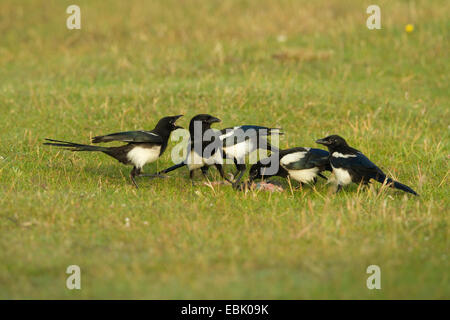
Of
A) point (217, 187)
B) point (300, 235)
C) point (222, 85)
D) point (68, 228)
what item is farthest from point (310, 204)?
point (222, 85)

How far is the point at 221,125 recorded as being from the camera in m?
11.9

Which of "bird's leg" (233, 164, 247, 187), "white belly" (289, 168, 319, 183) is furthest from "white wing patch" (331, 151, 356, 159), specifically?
"bird's leg" (233, 164, 247, 187)

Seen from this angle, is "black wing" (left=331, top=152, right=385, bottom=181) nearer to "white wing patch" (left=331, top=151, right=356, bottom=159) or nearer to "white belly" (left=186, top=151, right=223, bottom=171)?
"white wing patch" (left=331, top=151, right=356, bottom=159)

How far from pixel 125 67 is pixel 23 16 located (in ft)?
23.2

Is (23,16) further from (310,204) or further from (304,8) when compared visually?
(310,204)

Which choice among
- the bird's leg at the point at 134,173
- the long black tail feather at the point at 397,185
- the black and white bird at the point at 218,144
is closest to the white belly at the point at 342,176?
the long black tail feather at the point at 397,185

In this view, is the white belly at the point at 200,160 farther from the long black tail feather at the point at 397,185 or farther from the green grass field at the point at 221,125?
the long black tail feather at the point at 397,185

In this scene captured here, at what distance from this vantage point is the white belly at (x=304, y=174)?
9.11 m

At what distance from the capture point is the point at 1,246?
6.36m

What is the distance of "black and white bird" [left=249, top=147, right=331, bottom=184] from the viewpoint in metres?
9.05

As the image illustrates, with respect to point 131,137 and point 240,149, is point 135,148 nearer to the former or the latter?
point 131,137

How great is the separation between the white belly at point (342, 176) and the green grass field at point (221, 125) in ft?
1.07

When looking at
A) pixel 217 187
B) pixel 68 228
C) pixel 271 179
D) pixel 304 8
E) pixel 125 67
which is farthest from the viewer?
pixel 304 8

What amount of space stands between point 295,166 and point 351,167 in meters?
0.93
